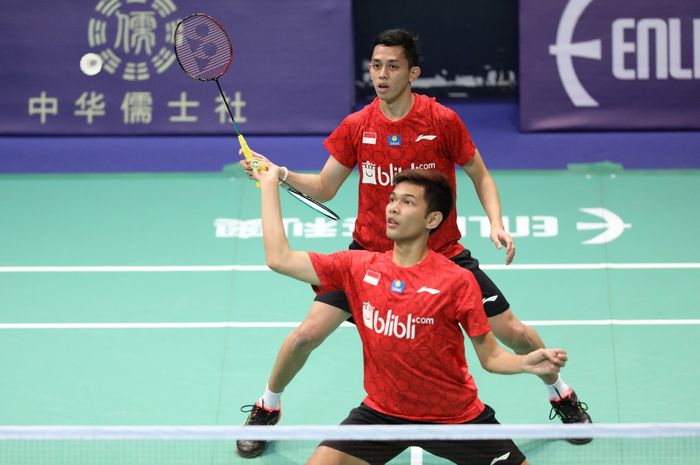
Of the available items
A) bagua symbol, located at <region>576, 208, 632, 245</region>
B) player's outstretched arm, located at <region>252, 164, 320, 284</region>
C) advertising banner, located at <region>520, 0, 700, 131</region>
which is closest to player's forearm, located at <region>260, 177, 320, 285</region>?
player's outstretched arm, located at <region>252, 164, 320, 284</region>

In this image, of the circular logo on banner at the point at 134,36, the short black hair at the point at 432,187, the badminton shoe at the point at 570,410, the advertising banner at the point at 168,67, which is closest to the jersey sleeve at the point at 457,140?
the short black hair at the point at 432,187

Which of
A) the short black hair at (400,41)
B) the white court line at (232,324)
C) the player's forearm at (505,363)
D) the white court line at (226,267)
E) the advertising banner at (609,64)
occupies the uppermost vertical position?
the advertising banner at (609,64)

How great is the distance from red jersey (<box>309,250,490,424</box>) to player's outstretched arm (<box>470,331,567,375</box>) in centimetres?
7

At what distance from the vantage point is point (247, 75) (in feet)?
38.5

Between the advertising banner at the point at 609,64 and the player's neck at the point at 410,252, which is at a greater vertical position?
the advertising banner at the point at 609,64

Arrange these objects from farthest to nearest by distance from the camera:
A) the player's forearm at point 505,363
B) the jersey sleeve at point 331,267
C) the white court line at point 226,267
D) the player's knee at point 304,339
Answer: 1. the white court line at point 226,267
2. the player's knee at point 304,339
3. the jersey sleeve at point 331,267
4. the player's forearm at point 505,363

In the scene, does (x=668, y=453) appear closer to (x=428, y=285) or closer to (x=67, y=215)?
(x=428, y=285)

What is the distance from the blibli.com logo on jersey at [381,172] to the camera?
20.5 feet

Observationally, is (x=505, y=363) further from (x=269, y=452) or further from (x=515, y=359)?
(x=269, y=452)

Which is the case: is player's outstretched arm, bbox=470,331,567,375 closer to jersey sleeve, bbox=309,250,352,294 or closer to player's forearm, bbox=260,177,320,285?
jersey sleeve, bbox=309,250,352,294

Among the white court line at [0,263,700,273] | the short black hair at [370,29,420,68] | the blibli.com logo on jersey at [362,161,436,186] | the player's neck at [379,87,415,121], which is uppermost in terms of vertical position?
the short black hair at [370,29,420,68]

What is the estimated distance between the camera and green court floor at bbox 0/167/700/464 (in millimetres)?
7297

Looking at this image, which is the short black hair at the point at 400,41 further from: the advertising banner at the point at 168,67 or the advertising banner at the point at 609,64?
the advertising banner at the point at 609,64

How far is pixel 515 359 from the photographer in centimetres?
506
